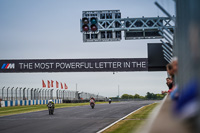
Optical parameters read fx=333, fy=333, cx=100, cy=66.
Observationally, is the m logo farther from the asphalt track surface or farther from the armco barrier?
the asphalt track surface

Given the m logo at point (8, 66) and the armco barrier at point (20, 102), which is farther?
the armco barrier at point (20, 102)

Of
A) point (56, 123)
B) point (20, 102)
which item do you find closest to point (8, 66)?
point (20, 102)

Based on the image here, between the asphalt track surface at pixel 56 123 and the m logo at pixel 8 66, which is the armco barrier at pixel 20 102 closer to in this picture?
the m logo at pixel 8 66

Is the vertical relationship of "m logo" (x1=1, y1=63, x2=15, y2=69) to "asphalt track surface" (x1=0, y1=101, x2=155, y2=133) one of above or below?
above

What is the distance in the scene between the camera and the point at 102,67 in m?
37.6

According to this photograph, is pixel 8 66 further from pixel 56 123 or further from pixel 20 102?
pixel 56 123

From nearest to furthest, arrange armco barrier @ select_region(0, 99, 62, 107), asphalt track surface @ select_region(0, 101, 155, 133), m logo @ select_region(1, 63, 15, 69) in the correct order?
1. asphalt track surface @ select_region(0, 101, 155, 133)
2. m logo @ select_region(1, 63, 15, 69)
3. armco barrier @ select_region(0, 99, 62, 107)

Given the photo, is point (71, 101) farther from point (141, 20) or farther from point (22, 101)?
point (141, 20)

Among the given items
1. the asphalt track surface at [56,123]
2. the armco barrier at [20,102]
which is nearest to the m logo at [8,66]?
the armco barrier at [20,102]

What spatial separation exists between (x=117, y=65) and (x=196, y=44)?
3535 cm

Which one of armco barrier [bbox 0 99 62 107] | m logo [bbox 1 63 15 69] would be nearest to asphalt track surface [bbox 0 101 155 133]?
m logo [bbox 1 63 15 69]

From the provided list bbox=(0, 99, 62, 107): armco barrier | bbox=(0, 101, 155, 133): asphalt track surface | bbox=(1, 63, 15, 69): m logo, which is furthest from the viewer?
bbox=(0, 99, 62, 107): armco barrier

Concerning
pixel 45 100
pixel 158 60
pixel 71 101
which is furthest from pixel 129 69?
pixel 71 101

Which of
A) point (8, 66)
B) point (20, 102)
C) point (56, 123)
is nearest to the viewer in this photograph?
point (56, 123)
